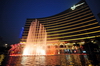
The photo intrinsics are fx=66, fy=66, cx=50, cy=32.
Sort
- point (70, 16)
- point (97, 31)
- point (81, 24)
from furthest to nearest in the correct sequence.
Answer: point (70, 16) < point (81, 24) < point (97, 31)

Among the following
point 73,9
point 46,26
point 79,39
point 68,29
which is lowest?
point 79,39

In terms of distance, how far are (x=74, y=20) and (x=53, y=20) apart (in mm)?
26213

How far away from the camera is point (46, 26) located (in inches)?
3310

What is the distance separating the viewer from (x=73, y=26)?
70.4 m

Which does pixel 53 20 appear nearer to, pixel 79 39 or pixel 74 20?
pixel 74 20

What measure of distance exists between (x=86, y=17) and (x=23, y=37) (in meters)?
72.2

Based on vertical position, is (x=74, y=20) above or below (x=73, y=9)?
below

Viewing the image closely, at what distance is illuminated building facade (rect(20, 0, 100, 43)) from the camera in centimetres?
5979

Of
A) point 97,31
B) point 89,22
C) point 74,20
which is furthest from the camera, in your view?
point 74,20

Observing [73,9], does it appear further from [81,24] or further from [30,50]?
[30,50]

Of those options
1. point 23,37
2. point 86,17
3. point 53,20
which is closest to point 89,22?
point 86,17

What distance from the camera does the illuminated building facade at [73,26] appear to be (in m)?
59.8

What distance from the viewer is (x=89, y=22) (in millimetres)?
61625

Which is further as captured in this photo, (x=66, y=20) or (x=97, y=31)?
(x=66, y=20)
